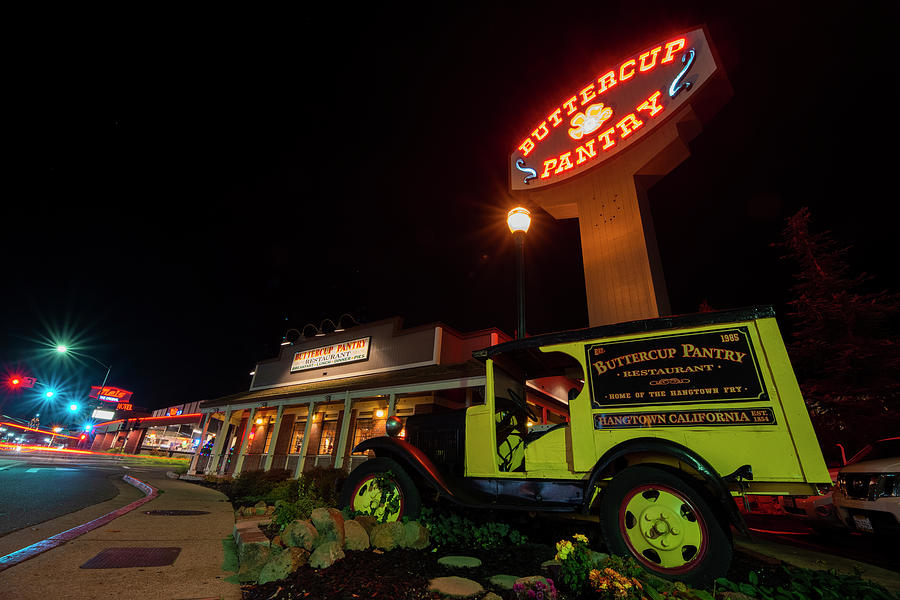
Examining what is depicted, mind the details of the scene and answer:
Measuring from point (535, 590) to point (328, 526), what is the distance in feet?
6.84

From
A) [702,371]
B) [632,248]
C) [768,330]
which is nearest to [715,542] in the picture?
[702,371]

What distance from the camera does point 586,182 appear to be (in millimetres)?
7367

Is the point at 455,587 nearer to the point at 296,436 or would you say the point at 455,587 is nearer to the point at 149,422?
the point at 296,436

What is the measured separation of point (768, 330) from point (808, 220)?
16.9 m

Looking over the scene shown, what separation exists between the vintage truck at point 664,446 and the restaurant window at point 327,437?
13.8 m

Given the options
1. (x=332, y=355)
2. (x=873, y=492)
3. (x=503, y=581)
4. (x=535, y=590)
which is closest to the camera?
(x=535, y=590)

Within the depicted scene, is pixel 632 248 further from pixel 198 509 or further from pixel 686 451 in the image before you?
pixel 198 509

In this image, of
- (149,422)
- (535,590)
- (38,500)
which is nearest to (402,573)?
(535,590)

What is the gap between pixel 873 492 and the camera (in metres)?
4.48

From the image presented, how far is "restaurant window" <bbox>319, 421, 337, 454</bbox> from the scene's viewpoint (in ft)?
54.1

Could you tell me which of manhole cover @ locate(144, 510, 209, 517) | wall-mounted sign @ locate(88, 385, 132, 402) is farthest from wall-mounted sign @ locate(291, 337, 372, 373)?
wall-mounted sign @ locate(88, 385, 132, 402)

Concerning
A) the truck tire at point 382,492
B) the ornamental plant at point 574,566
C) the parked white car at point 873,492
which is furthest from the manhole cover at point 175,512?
the parked white car at point 873,492

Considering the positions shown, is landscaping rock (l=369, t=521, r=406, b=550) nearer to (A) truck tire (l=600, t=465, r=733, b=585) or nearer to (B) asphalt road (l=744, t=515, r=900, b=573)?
(A) truck tire (l=600, t=465, r=733, b=585)

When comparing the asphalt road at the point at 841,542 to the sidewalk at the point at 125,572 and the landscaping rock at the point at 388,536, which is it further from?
the sidewalk at the point at 125,572
